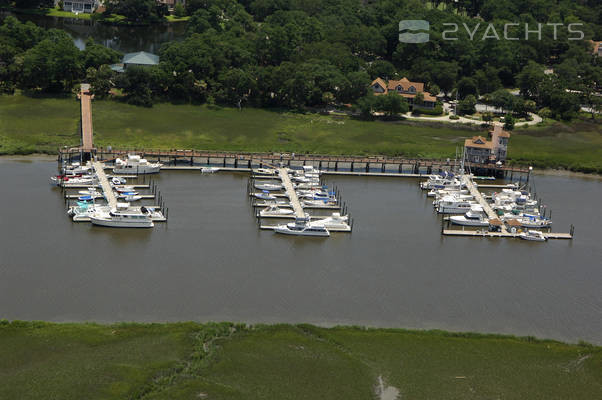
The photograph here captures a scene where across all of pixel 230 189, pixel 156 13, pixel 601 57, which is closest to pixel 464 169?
pixel 230 189

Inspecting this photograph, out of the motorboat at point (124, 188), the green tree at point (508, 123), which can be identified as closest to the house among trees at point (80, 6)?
the green tree at point (508, 123)

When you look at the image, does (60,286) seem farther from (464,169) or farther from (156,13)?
(156,13)

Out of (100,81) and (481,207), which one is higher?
(100,81)

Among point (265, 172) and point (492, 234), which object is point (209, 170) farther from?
point (492, 234)

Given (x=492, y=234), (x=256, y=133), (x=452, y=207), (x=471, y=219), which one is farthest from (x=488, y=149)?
(x=256, y=133)

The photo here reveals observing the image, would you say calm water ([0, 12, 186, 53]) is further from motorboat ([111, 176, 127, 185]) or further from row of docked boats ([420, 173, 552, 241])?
row of docked boats ([420, 173, 552, 241])

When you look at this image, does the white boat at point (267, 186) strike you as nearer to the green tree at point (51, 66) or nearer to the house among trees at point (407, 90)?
the house among trees at point (407, 90)
